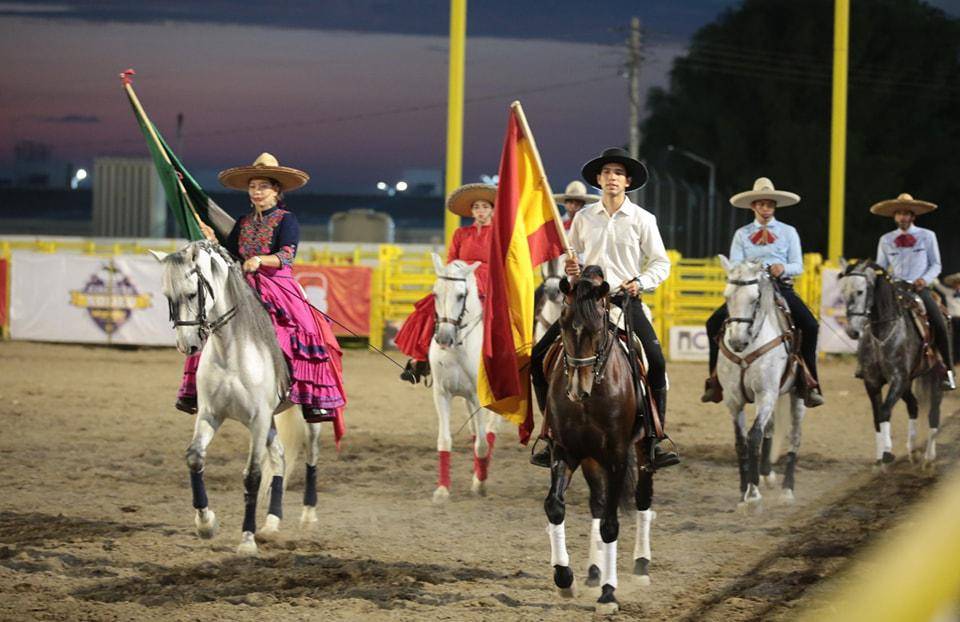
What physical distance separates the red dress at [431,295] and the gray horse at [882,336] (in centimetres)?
394

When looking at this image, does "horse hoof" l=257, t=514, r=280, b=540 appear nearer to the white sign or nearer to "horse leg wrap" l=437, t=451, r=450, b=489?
"horse leg wrap" l=437, t=451, r=450, b=489

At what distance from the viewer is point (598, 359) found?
620cm

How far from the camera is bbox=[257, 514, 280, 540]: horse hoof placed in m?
7.90

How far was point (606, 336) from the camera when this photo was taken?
6.28 meters

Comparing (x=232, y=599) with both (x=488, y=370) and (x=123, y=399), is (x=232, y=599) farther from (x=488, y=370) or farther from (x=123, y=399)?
(x=123, y=399)

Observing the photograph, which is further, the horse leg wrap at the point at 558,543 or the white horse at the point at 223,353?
the white horse at the point at 223,353

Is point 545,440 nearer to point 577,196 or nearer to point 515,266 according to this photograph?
point 515,266

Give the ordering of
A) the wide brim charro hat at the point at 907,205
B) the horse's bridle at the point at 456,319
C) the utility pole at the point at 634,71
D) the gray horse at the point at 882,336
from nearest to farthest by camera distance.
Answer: the horse's bridle at the point at 456,319, the gray horse at the point at 882,336, the wide brim charro hat at the point at 907,205, the utility pole at the point at 634,71

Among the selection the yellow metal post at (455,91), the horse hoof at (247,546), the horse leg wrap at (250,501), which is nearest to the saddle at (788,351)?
the horse leg wrap at (250,501)

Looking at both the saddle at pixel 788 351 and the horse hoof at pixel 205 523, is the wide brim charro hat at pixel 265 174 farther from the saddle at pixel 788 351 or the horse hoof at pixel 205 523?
the saddle at pixel 788 351

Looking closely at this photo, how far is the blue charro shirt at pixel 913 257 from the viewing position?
40.1 feet

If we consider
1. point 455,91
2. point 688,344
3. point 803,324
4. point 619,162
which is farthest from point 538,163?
point 688,344

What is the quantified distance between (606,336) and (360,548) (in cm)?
256

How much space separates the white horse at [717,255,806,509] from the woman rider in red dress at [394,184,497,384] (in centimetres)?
211
